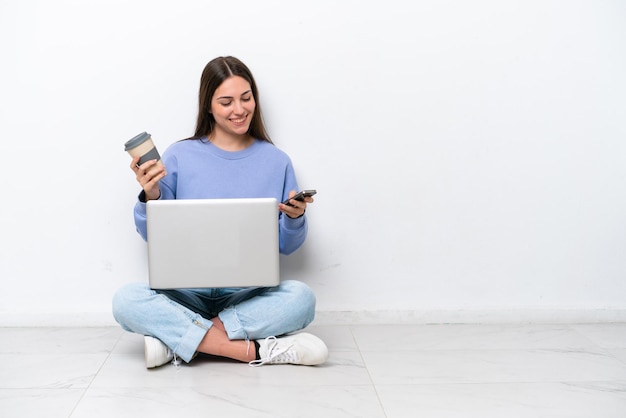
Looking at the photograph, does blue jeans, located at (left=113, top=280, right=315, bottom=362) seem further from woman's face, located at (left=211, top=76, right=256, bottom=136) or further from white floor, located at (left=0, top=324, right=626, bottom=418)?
woman's face, located at (left=211, top=76, right=256, bottom=136)

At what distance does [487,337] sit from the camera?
211cm

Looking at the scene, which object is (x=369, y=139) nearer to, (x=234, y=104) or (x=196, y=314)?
(x=234, y=104)

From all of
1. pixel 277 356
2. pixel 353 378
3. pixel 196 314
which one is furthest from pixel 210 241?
pixel 353 378

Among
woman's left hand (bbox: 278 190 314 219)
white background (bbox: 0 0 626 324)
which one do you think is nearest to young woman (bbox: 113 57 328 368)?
woman's left hand (bbox: 278 190 314 219)

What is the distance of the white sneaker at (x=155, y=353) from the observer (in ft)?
5.94

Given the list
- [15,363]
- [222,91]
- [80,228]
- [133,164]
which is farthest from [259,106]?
[15,363]

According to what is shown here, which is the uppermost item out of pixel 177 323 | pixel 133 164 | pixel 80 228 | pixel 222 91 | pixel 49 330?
pixel 222 91

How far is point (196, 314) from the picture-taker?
1886 mm

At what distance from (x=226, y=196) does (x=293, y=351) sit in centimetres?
46

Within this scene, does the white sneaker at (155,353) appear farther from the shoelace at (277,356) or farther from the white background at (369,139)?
the white background at (369,139)

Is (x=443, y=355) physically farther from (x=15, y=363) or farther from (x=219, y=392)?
(x=15, y=363)

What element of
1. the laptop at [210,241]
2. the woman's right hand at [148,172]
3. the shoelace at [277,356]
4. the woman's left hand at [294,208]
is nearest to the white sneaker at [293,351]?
the shoelace at [277,356]

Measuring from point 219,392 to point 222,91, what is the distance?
783 mm

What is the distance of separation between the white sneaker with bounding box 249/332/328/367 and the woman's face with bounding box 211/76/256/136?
1.84 ft
